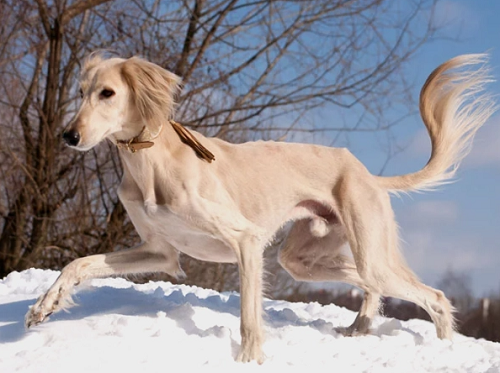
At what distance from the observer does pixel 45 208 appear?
870 centimetres

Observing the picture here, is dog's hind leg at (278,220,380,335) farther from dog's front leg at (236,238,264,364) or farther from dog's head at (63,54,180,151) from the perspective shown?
dog's head at (63,54,180,151)

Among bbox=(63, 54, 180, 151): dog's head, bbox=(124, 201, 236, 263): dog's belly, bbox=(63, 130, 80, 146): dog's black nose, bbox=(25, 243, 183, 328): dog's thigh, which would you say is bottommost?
bbox=(25, 243, 183, 328): dog's thigh

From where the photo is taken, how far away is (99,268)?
4012mm

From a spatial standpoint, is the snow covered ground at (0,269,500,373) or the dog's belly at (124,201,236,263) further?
the dog's belly at (124,201,236,263)

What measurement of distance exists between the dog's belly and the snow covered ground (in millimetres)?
392

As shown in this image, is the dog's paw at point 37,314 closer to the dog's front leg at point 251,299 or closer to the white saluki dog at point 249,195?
the white saluki dog at point 249,195

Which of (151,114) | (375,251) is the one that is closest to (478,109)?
(375,251)

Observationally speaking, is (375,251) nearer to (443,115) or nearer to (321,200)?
(321,200)

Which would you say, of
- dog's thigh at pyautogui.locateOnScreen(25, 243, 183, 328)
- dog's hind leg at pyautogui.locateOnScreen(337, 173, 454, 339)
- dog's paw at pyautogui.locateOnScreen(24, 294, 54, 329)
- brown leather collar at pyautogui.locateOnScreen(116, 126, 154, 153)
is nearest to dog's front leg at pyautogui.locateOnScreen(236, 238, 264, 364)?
dog's thigh at pyautogui.locateOnScreen(25, 243, 183, 328)

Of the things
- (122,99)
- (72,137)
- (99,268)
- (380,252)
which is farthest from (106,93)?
(380,252)

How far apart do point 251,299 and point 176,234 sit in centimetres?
56

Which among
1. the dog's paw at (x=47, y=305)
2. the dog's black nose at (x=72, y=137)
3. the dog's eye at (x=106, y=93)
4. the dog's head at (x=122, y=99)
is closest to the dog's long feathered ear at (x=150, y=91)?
the dog's head at (x=122, y=99)

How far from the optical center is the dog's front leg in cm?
370

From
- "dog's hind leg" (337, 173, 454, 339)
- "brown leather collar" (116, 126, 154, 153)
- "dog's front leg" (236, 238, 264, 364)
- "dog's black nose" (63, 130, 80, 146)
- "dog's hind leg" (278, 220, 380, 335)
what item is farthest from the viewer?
"dog's hind leg" (278, 220, 380, 335)
